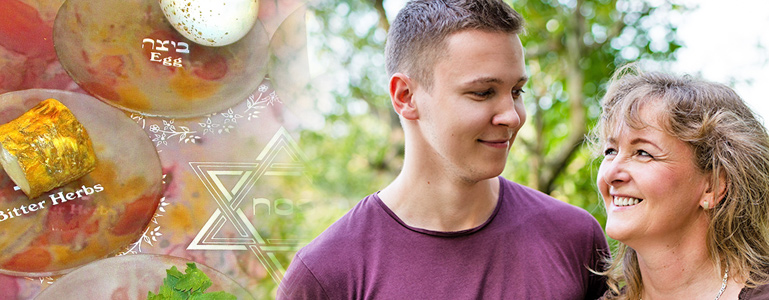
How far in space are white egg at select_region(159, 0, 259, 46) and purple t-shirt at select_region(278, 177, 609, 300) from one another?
0.62 meters

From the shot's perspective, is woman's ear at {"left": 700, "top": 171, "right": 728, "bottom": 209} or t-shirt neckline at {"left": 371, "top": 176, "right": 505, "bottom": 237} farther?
t-shirt neckline at {"left": 371, "top": 176, "right": 505, "bottom": 237}

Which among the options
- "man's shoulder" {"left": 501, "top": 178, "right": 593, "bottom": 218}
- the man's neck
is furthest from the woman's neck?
the man's neck

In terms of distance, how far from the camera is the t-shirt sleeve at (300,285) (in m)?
1.81

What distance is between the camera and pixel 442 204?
6.35 ft

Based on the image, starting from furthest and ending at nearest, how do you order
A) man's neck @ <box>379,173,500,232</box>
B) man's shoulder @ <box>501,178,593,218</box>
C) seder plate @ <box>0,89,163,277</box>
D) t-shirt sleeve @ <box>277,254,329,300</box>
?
man's shoulder @ <box>501,178,593,218</box>
man's neck @ <box>379,173,500,232</box>
t-shirt sleeve @ <box>277,254,329,300</box>
seder plate @ <box>0,89,163,277</box>

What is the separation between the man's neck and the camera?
76.0 inches

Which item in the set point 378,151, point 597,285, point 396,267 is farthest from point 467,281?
point 378,151

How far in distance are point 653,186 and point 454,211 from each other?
1.77ft

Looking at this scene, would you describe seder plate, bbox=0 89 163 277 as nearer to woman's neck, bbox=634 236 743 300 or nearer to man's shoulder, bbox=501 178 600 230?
man's shoulder, bbox=501 178 600 230

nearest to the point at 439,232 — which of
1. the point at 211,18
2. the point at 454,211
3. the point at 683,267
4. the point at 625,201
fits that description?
the point at 454,211

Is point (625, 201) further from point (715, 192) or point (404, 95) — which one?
point (404, 95)

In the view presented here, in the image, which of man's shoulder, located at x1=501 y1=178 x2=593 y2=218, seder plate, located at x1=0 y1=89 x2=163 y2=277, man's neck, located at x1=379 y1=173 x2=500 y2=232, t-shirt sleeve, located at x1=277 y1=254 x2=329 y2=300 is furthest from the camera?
man's shoulder, located at x1=501 y1=178 x2=593 y2=218

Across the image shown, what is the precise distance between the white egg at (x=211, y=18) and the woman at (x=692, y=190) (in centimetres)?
103

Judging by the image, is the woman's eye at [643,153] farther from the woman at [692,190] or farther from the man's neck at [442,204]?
the man's neck at [442,204]
